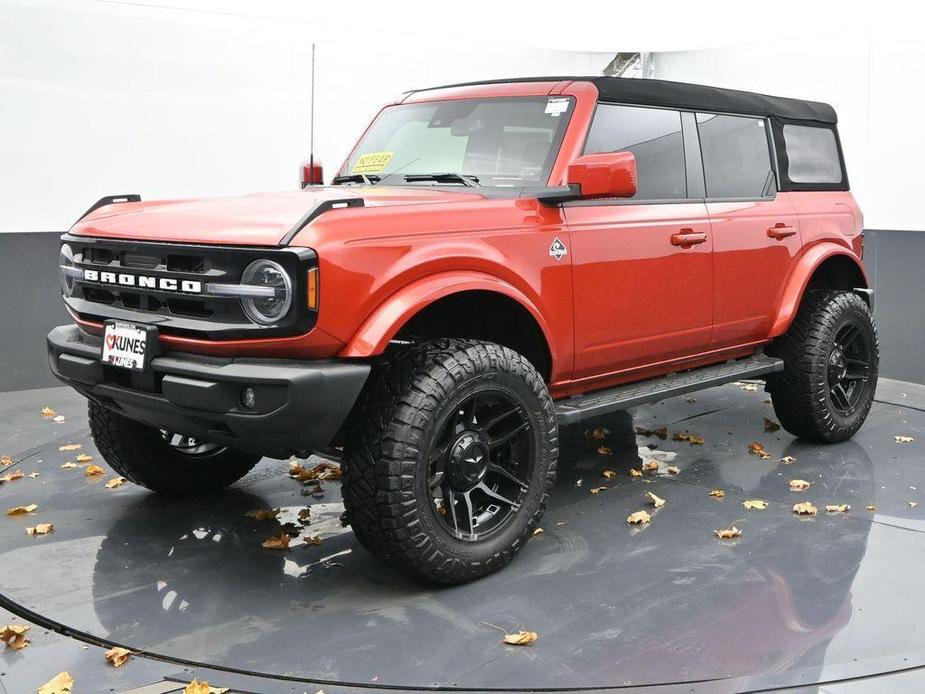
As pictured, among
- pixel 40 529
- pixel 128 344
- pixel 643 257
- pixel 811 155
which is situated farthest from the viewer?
pixel 811 155

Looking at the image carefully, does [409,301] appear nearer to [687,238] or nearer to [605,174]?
[605,174]

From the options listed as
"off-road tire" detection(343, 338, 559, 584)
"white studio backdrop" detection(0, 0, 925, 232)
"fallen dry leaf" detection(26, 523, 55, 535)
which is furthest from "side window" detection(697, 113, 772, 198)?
"white studio backdrop" detection(0, 0, 925, 232)

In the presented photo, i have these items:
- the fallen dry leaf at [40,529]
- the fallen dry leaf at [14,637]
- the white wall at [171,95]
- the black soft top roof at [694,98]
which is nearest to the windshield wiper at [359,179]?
the black soft top roof at [694,98]

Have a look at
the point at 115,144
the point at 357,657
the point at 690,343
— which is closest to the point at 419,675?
the point at 357,657

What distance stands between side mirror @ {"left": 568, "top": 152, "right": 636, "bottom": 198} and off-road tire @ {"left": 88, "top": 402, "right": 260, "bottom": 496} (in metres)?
2.21

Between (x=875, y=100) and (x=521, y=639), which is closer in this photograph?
(x=521, y=639)

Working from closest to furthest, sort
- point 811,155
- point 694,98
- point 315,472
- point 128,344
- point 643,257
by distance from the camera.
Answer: point 128,344
point 643,257
point 694,98
point 315,472
point 811,155

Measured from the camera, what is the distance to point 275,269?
131 inches

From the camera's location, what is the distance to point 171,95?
7.91 m

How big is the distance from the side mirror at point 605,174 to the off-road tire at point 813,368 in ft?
6.87

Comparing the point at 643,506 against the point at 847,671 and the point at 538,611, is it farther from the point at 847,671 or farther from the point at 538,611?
the point at 847,671

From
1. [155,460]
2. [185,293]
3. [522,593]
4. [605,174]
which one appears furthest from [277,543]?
[605,174]

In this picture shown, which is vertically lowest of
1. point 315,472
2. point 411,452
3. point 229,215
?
point 315,472

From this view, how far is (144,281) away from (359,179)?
148cm
